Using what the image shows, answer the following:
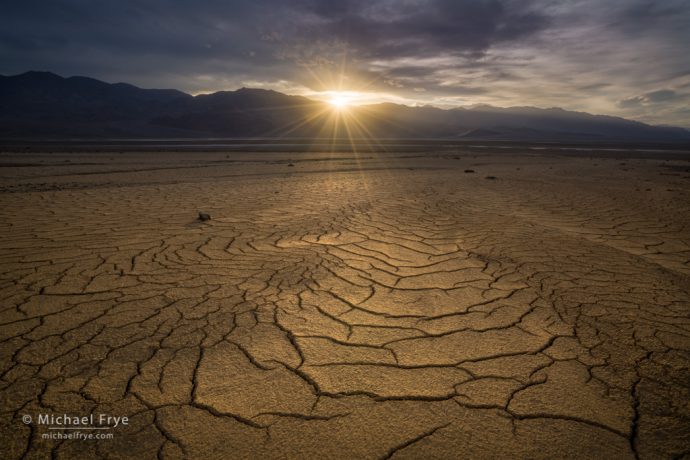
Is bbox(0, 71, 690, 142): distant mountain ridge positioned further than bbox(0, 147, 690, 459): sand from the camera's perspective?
Yes

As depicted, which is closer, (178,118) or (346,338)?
(346,338)

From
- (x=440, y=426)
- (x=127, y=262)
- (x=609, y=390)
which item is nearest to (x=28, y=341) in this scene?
(x=127, y=262)

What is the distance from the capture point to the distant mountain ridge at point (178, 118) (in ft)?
193

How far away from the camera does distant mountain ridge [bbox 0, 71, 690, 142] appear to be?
193ft

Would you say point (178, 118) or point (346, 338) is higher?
point (178, 118)

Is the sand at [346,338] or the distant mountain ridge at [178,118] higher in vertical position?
the distant mountain ridge at [178,118]

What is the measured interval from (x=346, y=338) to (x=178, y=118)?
89996 millimetres

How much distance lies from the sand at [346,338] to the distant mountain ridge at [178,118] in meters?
48.7

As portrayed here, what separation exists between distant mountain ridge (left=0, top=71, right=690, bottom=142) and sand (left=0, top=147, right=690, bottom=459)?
1917 inches

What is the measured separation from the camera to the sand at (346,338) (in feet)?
4.76

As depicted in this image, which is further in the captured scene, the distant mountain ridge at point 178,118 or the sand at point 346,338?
the distant mountain ridge at point 178,118

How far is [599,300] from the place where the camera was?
2646 millimetres

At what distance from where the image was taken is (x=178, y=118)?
259ft

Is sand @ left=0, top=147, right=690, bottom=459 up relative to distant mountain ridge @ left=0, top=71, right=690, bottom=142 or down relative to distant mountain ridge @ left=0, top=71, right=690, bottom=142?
Answer: down
